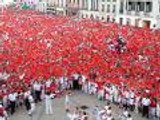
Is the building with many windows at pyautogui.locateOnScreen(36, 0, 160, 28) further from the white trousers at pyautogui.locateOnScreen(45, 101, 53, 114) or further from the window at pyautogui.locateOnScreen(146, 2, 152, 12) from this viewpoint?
the white trousers at pyautogui.locateOnScreen(45, 101, 53, 114)

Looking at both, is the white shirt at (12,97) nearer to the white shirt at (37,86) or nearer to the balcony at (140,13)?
the white shirt at (37,86)

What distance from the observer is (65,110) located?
100 feet

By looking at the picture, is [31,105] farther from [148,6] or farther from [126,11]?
[126,11]

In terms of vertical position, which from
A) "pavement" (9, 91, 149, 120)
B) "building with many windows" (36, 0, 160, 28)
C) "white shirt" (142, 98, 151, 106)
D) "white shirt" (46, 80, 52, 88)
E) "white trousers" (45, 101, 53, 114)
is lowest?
"pavement" (9, 91, 149, 120)

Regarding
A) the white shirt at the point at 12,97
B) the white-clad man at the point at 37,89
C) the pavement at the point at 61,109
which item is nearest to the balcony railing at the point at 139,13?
the pavement at the point at 61,109

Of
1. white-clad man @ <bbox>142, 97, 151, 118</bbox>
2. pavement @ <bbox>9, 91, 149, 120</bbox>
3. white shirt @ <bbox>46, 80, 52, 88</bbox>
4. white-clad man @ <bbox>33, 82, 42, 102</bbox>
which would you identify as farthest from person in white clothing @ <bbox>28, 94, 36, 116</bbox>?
white-clad man @ <bbox>142, 97, 151, 118</bbox>

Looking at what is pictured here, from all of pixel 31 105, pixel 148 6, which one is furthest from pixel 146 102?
pixel 148 6

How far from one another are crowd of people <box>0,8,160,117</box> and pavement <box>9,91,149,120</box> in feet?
1.38

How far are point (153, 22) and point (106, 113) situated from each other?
4908 centimetres

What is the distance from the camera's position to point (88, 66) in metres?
36.6

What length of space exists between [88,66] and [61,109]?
6463mm

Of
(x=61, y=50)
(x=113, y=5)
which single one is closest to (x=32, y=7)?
(x=113, y=5)

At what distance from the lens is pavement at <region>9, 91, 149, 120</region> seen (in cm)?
2931

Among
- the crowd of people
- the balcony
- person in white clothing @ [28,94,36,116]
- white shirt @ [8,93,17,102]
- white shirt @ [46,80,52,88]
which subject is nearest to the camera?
person in white clothing @ [28,94,36,116]
